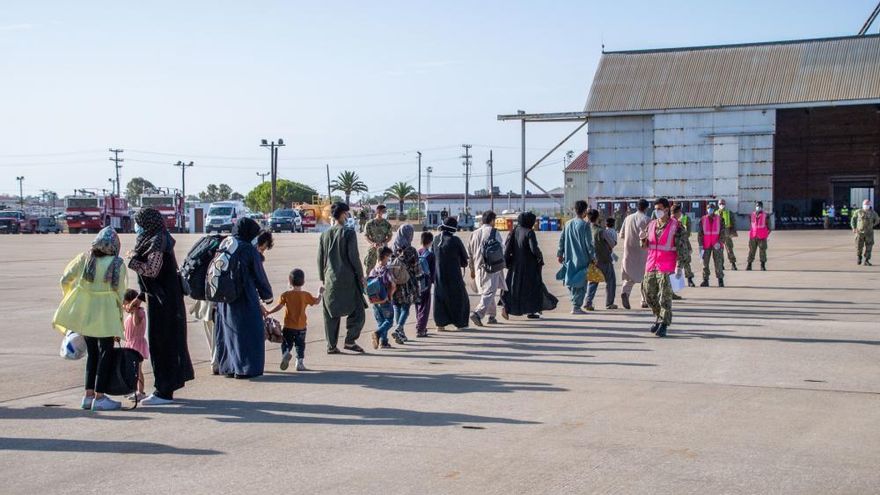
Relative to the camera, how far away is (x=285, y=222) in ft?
230

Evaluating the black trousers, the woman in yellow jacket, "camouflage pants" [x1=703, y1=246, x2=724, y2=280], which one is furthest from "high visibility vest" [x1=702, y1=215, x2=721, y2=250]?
the black trousers

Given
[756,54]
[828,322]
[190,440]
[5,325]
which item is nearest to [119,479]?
[190,440]

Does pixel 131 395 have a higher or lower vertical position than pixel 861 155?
lower

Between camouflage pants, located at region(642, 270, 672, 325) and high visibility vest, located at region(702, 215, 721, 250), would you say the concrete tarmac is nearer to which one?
camouflage pants, located at region(642, 270, 672, 325)

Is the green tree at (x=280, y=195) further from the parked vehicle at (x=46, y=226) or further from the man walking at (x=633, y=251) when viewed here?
the man walking at (x=633, y=251)

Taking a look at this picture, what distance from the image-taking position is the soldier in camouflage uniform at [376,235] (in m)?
13.3

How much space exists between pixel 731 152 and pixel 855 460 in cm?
5200

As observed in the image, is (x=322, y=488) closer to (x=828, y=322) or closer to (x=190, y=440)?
(x=190, y=440)

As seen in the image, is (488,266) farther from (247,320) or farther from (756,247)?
(756,247)

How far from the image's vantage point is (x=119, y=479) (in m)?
6.49

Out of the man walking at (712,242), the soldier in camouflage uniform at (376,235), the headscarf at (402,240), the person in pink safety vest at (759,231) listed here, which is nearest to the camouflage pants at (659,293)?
the headscarf at (402,240)

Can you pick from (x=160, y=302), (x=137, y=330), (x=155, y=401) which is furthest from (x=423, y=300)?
(x=155, y=401)

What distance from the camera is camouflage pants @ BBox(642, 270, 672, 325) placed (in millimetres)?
13055

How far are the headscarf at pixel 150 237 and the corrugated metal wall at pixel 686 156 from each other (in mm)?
50737
